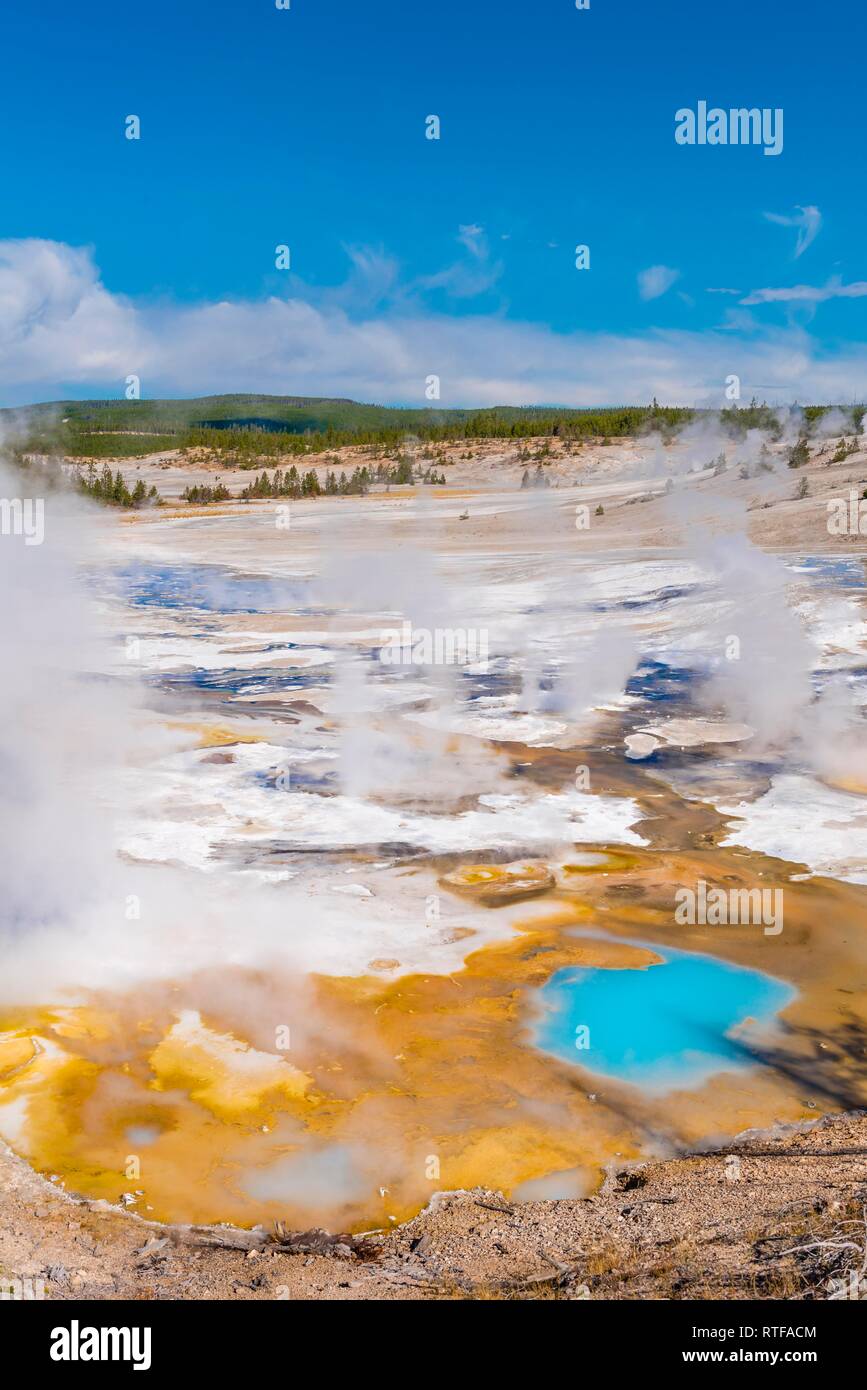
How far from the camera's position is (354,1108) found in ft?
16.5

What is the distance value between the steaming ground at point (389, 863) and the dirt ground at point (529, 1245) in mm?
203

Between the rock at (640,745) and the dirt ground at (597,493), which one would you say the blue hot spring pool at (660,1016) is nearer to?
the rock at (640,745)

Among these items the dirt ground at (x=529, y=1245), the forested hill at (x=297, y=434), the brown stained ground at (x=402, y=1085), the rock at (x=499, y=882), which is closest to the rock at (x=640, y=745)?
the rock at (x=499, y=882)

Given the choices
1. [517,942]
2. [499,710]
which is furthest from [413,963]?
[499,710]

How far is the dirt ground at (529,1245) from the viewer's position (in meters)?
3.48

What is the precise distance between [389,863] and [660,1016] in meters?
2.47

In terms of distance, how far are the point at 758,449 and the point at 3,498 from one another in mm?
24537

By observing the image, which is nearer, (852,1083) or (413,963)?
(852,1083)

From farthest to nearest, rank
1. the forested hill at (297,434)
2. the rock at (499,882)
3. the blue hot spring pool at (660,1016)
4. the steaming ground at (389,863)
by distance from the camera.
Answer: the forested hill at (297,434) → the rock at (499,882) → the blue hot spring pool at (660,1016) → the steaming ground at (389,863)

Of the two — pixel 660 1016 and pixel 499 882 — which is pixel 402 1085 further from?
pixel 499 882

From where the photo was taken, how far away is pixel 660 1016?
19.4 feet
